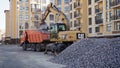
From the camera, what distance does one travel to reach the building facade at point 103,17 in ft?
161

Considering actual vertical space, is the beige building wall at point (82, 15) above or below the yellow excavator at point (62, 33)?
above

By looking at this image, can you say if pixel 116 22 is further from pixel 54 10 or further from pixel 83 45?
pixel 83 45

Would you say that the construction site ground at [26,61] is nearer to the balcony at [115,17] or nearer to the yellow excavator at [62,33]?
the yellow excavator at [62,33]

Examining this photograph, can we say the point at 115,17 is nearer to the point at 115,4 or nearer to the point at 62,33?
the point at 115,4

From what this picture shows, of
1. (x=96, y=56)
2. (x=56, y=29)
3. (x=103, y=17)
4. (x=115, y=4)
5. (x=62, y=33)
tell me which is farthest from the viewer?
(x=103, y=17)

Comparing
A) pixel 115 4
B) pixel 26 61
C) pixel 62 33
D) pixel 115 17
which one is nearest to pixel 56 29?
pixel 62 33

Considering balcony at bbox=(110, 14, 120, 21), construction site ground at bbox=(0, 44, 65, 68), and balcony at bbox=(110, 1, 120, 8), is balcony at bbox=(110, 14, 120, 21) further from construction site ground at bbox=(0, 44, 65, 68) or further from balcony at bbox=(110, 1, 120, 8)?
construction site ground at bbox=(0, 44, 65, 68)

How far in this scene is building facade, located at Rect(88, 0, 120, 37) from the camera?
49022 millimetres

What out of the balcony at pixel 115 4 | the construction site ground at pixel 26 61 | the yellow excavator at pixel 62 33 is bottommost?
the construction site ground at pixel 26 61

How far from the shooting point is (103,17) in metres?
53.2

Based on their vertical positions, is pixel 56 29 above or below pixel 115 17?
below

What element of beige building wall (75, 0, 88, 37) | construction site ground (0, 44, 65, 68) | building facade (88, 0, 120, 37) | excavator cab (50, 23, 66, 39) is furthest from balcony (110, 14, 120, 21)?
construction site ground (0, 44, 65, 68)

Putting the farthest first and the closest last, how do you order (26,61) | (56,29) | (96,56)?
(56,29), (26,61), (96,56)

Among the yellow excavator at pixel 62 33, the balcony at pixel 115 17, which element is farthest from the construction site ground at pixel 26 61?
the balcony at pixel 115 17
